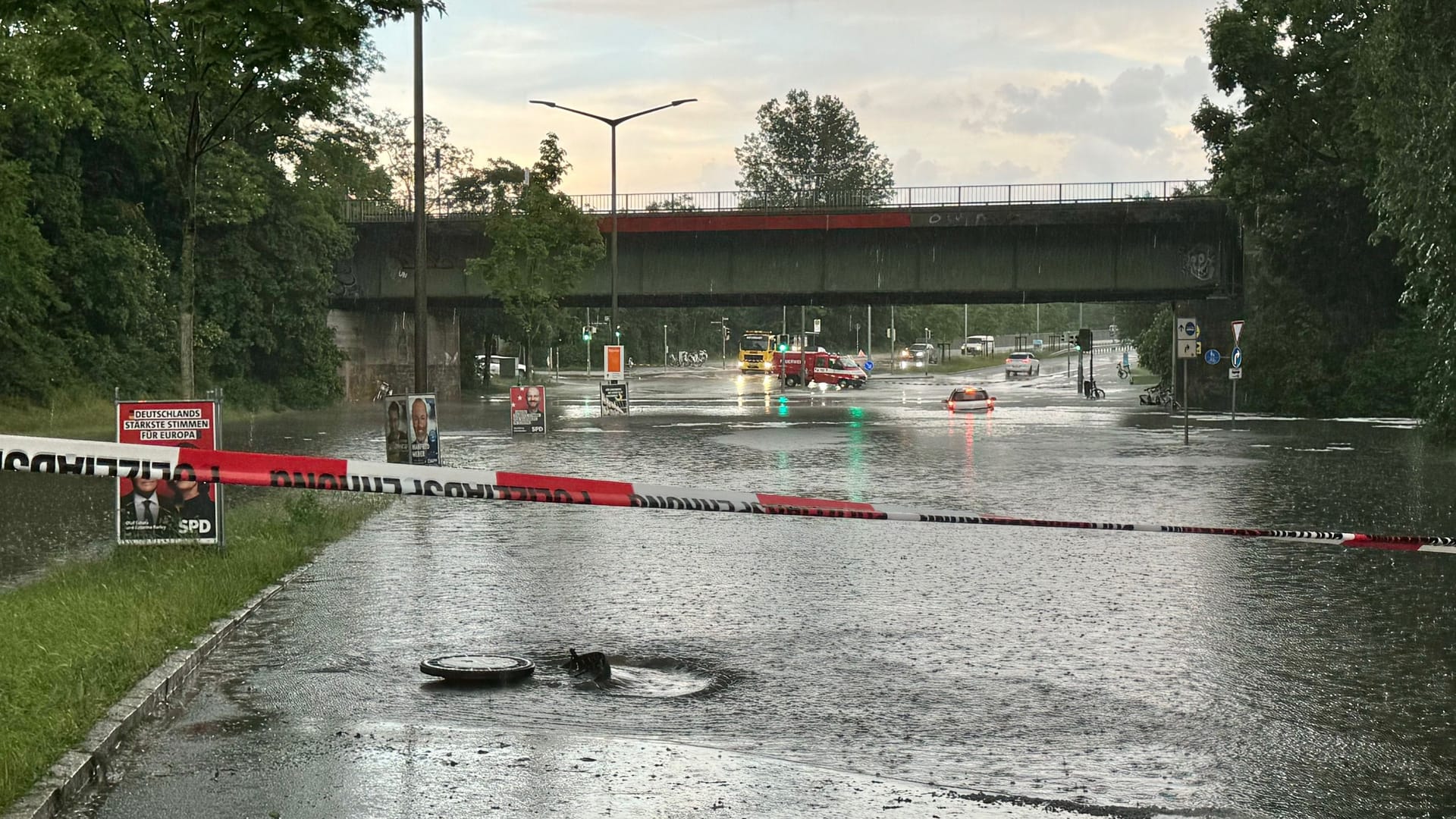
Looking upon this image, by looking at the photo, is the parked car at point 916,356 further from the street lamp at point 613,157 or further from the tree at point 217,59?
the tree at point 217,59

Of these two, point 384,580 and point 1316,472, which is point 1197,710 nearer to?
point 384,580

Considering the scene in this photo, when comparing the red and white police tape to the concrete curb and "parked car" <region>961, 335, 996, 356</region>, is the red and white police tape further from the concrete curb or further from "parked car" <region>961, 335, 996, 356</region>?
"parked car" <region>961, 335, 996, 356</region>

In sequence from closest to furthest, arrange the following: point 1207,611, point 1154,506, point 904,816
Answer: point 904,816, point 1207,611, point 1154,506

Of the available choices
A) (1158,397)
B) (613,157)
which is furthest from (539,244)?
(1158,397)

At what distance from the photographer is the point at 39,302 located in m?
43.1

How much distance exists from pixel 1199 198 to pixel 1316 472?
107 feet

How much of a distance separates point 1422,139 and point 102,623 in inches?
911

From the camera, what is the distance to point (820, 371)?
298ft

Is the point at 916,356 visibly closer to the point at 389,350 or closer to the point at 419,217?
the point at 389,350

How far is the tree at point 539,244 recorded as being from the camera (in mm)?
54844

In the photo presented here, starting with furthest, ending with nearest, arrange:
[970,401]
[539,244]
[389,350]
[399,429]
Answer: [389,350]
[970,401]
[539,244]
[399,429]

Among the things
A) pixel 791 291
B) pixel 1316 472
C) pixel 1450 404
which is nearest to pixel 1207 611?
pixel 1316 472

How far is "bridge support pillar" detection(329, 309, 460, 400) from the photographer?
65188 millimetres

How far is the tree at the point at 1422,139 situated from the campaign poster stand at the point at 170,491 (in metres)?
19.7
